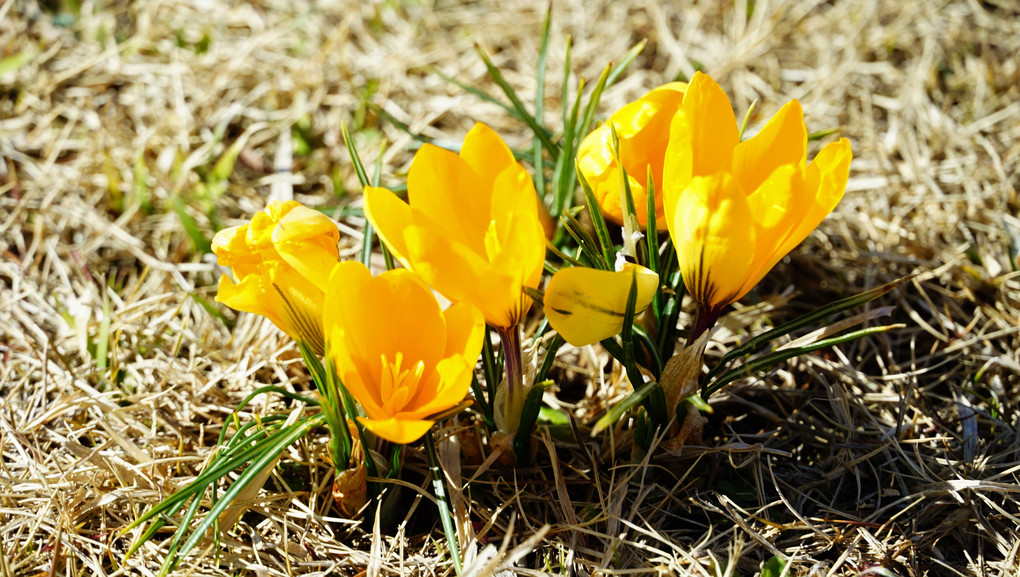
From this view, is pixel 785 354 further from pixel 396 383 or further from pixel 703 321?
pixel 396 383

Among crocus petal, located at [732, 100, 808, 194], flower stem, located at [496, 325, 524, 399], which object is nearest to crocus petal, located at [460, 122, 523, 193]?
flower stem, located at [496, 325, 524, 399]

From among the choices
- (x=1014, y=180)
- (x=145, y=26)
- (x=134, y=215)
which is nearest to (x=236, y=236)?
(x=134, y=215)

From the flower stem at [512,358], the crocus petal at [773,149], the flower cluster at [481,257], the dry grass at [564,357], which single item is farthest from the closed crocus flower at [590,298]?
the dry grass at [564,357]

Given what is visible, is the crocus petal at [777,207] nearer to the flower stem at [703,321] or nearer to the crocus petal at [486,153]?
the flower stem at [703,321]

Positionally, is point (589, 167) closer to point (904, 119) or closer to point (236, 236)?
point (236, 236)

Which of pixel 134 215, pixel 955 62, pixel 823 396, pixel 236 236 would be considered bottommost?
pixel 823 396
